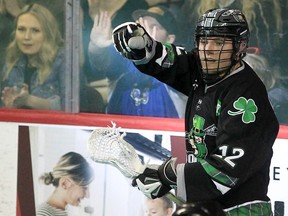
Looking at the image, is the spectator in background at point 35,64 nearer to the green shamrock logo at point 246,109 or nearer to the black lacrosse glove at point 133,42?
the black lacrosse glove at point 133,42

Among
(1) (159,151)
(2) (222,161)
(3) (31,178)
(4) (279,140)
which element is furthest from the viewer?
(3) (31,178)

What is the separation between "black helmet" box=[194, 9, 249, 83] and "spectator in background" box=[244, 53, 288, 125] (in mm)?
819

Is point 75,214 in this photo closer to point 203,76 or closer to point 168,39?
point 168,39

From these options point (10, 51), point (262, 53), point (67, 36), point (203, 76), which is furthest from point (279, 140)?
point (10, 51)

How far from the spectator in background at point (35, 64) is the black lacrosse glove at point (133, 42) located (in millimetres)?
1058

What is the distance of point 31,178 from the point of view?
Answer: 3137 millimetres

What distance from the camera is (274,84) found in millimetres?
2777

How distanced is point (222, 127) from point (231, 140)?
50 millimetres

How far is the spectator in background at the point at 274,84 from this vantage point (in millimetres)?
2768

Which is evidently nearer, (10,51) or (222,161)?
(222,161)

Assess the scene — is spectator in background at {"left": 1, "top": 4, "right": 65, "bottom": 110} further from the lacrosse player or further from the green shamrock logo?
the green shamrock logo

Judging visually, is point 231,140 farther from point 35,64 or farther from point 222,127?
point 35,64

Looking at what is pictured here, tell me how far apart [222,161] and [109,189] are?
4.07 ft

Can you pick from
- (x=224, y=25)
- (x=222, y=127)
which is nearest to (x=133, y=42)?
(x=224, y=25)
